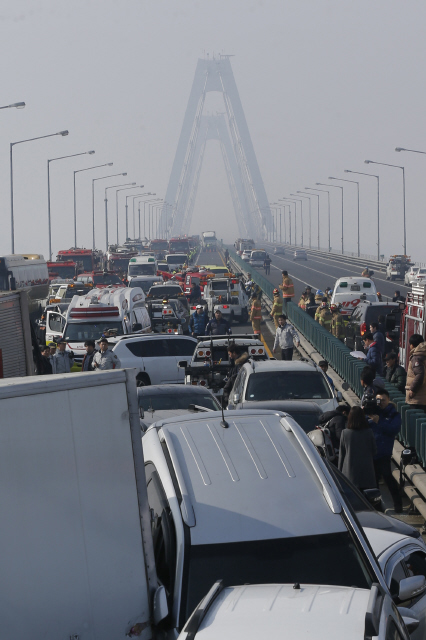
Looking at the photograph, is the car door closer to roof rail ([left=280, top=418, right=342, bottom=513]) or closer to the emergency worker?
the emergency worker

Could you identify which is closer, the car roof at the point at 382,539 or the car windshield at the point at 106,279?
the car roof at the point at 382,539

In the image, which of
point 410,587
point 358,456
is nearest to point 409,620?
point 410,587

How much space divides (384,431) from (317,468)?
16.5ft

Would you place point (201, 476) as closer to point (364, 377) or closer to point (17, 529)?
point (17, 529)

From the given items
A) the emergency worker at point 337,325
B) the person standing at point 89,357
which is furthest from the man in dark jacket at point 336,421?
the emergency worker at point 337,325

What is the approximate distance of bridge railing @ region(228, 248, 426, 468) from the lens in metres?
11.4

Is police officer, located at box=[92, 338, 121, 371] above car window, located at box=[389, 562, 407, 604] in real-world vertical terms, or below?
above

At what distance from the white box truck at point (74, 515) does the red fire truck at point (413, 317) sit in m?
11.7

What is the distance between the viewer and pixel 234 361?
1579 cm

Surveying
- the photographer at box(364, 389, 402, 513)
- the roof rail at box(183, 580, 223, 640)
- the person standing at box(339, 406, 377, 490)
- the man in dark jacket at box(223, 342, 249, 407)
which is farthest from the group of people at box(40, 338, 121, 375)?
the roof rail at box(183, 580, 223, 640)

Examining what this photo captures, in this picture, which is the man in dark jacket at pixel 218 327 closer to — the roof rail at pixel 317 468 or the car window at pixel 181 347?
the car window at pixel 181 347

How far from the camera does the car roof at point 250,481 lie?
492cm

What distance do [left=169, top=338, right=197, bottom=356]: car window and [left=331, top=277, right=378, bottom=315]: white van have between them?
36.0ft

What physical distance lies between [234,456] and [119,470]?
0.75m
